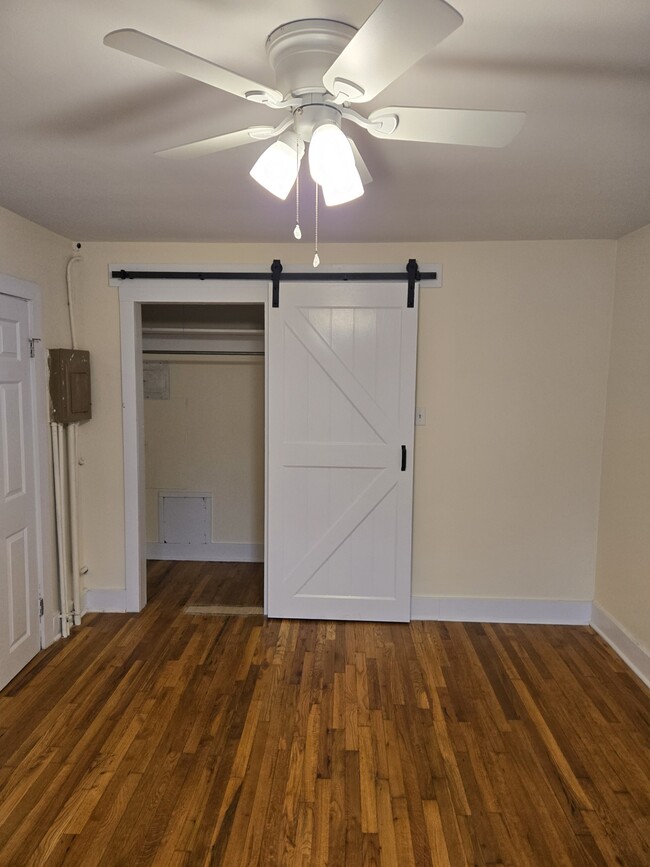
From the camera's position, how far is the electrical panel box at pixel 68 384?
3047 mm

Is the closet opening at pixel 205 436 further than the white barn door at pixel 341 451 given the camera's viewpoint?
Yes

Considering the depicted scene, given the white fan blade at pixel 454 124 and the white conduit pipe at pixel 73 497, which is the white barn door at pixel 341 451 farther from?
the white fan blade at pixel 454 124

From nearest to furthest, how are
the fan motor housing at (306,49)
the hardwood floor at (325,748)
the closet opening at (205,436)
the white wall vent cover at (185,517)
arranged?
1. the fan motor housing at (306,49)
2. the hardwood floor at (325,748)
3. the closet opening at (205,436)
4. the white wall vent cover at (185,517)

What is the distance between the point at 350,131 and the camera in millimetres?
1725

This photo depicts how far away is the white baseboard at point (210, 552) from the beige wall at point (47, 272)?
140cm

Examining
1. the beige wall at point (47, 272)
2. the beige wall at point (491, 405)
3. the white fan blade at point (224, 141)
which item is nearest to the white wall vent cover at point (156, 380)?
the beige wall at point (491, 405)

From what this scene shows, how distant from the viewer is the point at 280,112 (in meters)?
1.62

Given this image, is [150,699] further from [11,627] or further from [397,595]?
[397,595]

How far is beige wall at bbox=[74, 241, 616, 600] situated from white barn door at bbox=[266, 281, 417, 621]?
0.52 ft

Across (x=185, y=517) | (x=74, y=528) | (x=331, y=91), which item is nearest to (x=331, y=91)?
(x=331, y=91)

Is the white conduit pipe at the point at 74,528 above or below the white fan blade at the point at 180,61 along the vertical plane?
below

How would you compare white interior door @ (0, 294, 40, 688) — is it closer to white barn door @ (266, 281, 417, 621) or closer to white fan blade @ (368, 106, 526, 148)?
white barn door @ (266, 281, 417, 621)

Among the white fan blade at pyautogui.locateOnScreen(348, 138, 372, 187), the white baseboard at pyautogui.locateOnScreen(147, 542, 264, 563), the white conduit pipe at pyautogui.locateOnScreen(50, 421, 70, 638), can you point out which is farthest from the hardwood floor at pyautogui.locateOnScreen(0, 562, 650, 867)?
the white fan blade at pyautogui.locateOnScreen(348, 138, 372, 187)

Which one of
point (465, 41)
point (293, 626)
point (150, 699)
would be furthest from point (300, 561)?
point (465, 41)
